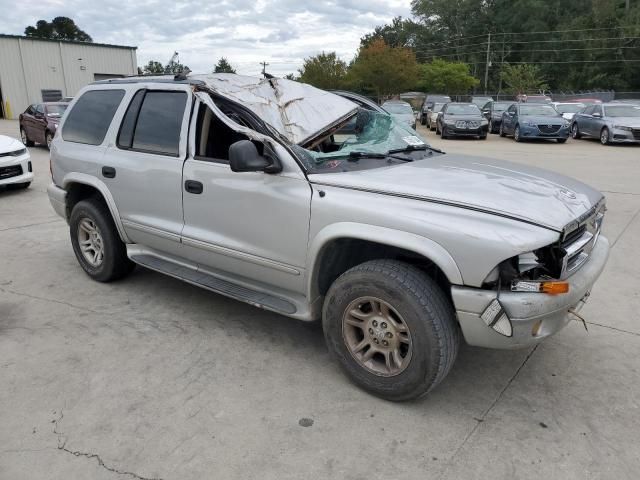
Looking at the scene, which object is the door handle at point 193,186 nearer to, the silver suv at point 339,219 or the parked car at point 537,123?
the silver suv at point 339,219

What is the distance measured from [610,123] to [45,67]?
3597cm

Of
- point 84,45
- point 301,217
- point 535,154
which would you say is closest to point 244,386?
point 301,217

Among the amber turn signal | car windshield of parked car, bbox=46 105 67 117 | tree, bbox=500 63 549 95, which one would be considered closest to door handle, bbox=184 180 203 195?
the amber turn signal

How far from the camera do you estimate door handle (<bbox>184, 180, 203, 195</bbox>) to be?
377 centimetres

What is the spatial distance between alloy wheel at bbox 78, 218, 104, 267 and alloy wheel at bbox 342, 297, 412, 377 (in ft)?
9.01

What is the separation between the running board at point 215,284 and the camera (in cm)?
350

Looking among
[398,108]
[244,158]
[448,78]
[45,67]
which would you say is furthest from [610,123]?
[448,78]

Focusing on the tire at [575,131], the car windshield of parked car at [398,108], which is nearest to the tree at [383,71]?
the car windshield of parked car at [398,108]

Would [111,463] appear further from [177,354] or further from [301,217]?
[301,217]

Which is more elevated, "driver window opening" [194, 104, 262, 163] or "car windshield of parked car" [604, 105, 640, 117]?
"driver window opening" [194, 104, 262, 163]

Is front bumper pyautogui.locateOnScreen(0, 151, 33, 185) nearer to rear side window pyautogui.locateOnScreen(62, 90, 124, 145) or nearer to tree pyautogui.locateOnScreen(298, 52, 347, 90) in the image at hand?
rear side window pyautogui.locateOnScreen(62, 90, 124, 145)

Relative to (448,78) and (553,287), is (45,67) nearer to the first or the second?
(448,78)

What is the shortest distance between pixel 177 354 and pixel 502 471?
87.0 inches

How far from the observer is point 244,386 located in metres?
3.28
